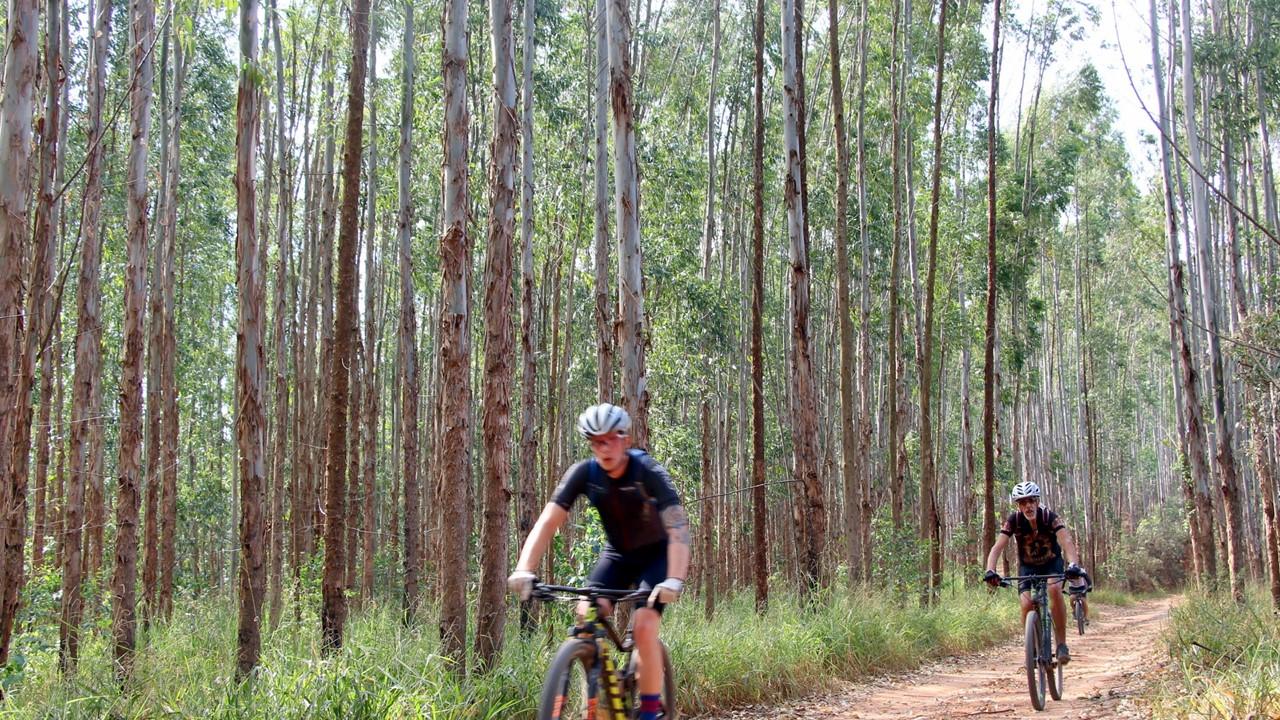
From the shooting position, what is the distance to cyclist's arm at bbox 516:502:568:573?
489cm

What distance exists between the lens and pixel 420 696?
18.8 feet

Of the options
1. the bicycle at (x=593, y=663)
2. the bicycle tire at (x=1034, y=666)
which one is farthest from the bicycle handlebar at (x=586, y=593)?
the bicycle tire at (x=1034, y=666)

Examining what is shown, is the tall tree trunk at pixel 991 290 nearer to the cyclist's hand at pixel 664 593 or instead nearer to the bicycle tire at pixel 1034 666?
the bicycle tire at pixel 1034 666

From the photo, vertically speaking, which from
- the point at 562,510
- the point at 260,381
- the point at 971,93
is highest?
the point at 971,93

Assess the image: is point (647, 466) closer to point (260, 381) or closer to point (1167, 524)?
point (260, 381)

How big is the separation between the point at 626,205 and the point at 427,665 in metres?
4.79

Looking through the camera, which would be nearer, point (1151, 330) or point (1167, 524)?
point (1167, 524)

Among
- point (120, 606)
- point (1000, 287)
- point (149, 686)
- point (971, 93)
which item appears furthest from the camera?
point (1000, 287)

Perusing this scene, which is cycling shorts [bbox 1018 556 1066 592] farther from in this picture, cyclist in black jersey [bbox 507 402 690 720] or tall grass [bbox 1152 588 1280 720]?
cyclist in black jersey [bbox 507 402 690 720]

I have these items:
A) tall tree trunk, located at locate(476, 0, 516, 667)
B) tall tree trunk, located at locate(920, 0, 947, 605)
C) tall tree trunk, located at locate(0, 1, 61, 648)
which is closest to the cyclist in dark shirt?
tall tree trunk, located at locate(476, 0, 516, 667)

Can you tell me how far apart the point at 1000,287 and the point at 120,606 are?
84.4 ft

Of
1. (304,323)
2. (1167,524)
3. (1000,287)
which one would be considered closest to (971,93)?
(1000,287)

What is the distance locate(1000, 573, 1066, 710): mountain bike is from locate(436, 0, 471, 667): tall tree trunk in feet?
14.1

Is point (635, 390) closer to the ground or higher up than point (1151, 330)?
closer to the ground
